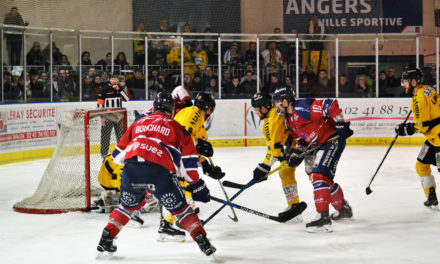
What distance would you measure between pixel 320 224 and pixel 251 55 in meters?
6.85

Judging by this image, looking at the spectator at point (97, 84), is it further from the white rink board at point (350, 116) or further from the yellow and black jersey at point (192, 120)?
the yellow and black jersey at point (192, 120)

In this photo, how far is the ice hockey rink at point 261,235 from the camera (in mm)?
4445

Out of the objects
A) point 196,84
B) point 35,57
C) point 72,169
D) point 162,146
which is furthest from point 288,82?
point 162,146

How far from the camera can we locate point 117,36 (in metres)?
11.3

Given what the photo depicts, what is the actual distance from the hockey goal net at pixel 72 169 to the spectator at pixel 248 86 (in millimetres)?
5264

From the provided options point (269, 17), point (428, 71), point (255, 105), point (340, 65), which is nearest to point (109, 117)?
point (255, 105)

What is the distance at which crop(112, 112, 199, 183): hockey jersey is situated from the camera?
411cm

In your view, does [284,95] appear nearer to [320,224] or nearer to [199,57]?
[320,224]

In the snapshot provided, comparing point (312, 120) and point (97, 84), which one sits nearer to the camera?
point (312, 120)

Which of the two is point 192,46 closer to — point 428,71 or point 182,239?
point 428,71

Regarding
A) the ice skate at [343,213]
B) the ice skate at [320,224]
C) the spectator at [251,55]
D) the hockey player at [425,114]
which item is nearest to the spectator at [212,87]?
the spectator at [251,55]

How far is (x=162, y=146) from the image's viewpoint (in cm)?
415

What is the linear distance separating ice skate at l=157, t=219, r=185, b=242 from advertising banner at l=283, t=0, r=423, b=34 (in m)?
9.22

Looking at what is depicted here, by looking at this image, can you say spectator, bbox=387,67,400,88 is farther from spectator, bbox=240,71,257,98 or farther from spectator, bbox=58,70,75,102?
spectator, bbox=58,70,75,102
